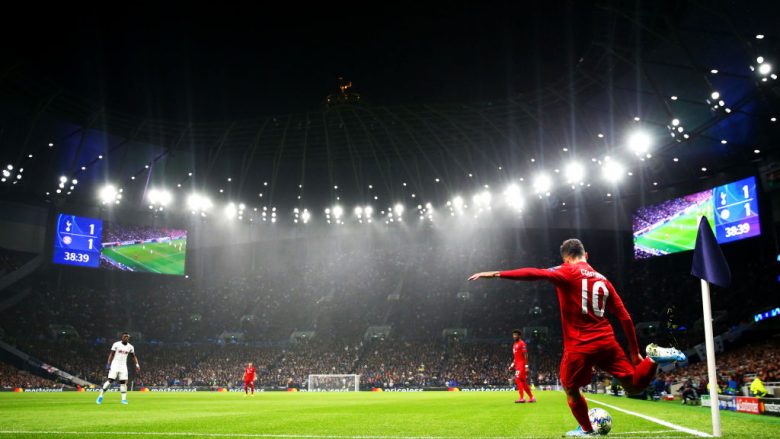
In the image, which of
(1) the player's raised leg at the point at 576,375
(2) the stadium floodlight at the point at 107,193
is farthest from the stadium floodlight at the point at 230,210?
(1) the player's raised leg at the point at 576,375

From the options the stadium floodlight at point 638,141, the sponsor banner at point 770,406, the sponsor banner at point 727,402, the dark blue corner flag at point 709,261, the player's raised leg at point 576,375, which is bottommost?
the sponsor banner at point 727,402

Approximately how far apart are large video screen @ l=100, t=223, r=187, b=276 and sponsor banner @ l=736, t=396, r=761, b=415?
45631mm

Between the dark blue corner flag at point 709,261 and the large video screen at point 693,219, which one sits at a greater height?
the large video screen at point 693,219

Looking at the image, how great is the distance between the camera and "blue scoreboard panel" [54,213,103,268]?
45.9 m

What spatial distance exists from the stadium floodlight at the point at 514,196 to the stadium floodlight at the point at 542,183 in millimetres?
1834

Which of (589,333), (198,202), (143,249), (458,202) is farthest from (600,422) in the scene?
(143,249)

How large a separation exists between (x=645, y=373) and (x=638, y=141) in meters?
30.6

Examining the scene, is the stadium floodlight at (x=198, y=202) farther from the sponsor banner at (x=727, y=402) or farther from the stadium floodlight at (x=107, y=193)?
the sponsor banner at (x=727, y=402)

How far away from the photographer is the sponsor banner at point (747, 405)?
1542 centimetres

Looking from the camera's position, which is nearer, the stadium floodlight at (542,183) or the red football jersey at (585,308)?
the red football jersey at (585,308)

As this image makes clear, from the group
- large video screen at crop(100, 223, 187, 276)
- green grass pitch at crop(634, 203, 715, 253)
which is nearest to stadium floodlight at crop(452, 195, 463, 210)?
green grass pitch at crop(634, 203, 715, 253)

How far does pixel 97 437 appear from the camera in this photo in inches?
289

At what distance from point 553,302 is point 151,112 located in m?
37.1

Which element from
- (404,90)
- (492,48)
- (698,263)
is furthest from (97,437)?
(404,90)
